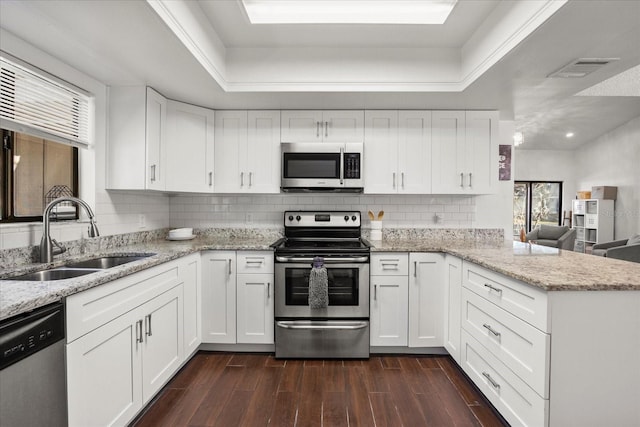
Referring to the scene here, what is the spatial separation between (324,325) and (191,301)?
3.56 ft

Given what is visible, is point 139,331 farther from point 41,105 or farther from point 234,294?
point 41,105

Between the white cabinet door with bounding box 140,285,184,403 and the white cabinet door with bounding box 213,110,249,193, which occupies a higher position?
the white cabinet door with bounding box 213,110,249,193

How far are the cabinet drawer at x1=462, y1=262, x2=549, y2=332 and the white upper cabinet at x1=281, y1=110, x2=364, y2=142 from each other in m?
1.60

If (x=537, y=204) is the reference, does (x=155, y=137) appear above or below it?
above

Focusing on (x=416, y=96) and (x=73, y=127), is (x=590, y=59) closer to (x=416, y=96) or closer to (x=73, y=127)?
(x=416, y=96)

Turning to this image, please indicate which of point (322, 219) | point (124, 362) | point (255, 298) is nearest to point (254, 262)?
point (255, 298)

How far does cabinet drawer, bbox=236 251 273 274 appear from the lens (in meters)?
2.73

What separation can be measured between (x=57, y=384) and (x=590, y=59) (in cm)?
334

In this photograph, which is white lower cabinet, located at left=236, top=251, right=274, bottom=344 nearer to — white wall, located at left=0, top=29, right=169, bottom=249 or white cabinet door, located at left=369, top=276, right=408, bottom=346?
white cabinet door, located at left=369, top=276, right=408, bottom=346

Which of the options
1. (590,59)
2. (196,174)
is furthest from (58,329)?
(590,59)

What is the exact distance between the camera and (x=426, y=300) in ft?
8.91

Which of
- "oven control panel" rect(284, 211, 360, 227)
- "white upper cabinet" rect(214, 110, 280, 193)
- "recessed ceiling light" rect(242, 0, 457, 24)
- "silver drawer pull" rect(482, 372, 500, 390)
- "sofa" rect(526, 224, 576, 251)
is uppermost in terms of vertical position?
"recessed ceiling light" rect(242, 0, 457, 24)

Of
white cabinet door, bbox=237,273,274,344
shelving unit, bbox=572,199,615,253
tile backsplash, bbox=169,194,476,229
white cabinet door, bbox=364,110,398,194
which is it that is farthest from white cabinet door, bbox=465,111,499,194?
shelving unit, bbox=572,199,615,253

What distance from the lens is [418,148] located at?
3.10 m
